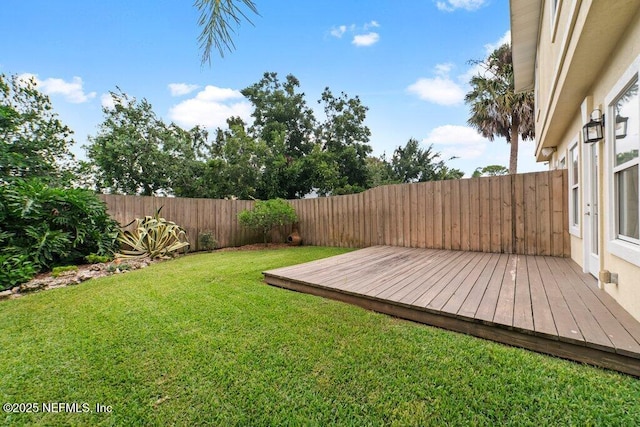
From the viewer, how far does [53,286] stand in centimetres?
340

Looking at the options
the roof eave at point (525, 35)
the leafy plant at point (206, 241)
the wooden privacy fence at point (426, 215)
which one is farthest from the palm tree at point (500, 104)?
the leafy plant at point (206, 241)

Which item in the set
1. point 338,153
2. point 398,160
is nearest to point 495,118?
point 398,160

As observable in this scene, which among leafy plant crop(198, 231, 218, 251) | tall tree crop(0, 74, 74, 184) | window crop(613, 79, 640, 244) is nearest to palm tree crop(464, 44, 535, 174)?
window crop(613, 79, 640, 244)

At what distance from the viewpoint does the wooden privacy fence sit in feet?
13.7

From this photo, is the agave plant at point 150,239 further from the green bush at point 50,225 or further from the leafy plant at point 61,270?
the leafy plant at point 61,270

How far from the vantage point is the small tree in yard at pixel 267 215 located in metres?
6.76

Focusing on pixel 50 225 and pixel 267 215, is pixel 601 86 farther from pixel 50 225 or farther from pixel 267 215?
pixel 50 225

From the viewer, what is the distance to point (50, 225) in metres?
4.18

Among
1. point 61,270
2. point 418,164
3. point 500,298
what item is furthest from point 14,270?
point 418,164

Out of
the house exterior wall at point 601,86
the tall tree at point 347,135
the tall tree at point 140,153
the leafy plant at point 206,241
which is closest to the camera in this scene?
the house exterior wall at point 601,86

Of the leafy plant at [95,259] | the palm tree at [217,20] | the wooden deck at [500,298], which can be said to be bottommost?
the wooden deck at [500,298]

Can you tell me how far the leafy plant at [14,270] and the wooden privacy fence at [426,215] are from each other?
1.98 metres

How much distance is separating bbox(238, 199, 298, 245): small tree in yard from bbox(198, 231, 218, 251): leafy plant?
2.87 ft

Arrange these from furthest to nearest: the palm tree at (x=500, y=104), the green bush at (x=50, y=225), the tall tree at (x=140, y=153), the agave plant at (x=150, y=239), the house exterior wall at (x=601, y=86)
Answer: the palm tree at (x=500, y=104)
the tall tree at (x=140, y=153)
the agave plant at (x=150, y=239)
the green bush at (x=50, y=225)
the house exterior wall at (x=601, y=86)
